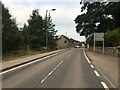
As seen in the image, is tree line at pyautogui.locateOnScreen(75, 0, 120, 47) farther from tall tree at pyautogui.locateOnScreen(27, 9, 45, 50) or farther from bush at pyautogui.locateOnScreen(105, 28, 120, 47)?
tall tree at pyautogui.locateOnScreen(27, 9, 45, 50)

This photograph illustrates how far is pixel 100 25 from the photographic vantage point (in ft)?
239

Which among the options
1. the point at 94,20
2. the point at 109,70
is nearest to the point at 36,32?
the point at 94,20

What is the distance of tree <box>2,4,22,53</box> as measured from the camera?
50.8 metres

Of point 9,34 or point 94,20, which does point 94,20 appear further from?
point 9,34

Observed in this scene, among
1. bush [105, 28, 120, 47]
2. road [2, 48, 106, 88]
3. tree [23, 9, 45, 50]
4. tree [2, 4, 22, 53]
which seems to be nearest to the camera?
road [2, 48, 106, 88]

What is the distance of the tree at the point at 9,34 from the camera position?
50812mm

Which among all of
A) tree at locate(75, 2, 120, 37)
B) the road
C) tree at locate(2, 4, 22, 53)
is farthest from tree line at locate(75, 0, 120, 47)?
the road

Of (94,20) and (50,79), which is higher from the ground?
(94,20)

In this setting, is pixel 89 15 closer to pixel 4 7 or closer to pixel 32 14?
pixel 4 7

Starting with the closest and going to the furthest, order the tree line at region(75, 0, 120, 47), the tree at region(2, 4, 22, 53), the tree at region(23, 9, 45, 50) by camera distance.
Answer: the tree at region(2, 4, 22, 53), the tree line at region(75, 0, 120, 47), the tree at region(23, 9, 45, 50)

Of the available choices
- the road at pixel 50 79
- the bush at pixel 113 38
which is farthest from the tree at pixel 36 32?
the road at pixel 50 79

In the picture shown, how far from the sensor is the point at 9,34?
51.5m

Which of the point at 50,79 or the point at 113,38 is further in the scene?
the point at 113,38

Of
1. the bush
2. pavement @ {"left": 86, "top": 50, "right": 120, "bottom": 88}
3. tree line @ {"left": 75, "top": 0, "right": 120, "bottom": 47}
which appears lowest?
pavement @ {"left": 86, "top": 50, "right": 120, "bottom": 88}
